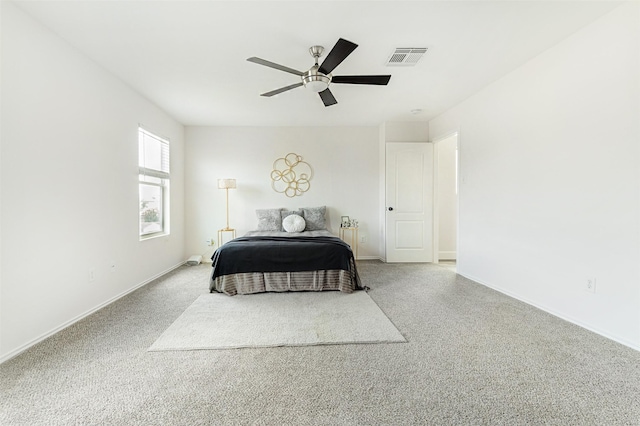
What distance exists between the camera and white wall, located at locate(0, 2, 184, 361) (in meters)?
1.99

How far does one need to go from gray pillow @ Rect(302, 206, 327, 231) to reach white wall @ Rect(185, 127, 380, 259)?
11.4 inches

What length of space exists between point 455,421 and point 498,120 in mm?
3237

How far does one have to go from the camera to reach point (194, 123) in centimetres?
500

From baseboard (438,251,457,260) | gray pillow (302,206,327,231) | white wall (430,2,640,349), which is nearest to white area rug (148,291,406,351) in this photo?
white wall (430,2,640,349)

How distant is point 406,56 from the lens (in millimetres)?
2715

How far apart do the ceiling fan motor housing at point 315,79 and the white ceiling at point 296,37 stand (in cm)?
23

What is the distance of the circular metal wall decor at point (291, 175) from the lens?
525cm

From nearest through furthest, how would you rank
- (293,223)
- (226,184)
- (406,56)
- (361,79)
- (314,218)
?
(361,79)
(406,56)
(293,223)
(226,184)
(314,218)

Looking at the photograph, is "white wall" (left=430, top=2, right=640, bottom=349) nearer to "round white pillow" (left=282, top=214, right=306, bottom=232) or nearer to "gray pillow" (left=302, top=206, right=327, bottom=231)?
"gray pillow" (left=302, top=206, right=327, bottom=231)

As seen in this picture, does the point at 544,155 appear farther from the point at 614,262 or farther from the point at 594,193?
the point at 614,262

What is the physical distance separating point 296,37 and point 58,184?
7.72 feet

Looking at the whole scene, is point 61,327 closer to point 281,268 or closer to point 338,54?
point 281,268

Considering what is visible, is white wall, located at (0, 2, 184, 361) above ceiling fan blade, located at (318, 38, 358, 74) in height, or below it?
below

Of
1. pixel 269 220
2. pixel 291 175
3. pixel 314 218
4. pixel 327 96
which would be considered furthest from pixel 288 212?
pixel 327 96
